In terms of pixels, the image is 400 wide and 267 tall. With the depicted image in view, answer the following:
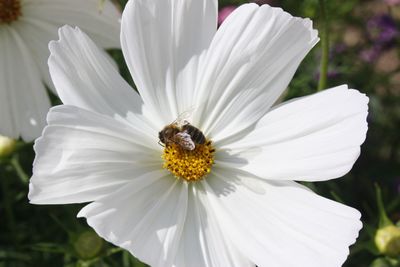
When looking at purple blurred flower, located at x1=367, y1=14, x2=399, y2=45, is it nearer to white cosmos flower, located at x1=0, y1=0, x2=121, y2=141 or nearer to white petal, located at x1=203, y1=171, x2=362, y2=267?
white cosmos flower, located at x1=0, y1=0, x2=121, y2=141

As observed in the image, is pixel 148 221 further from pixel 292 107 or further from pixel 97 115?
pixel 292 107

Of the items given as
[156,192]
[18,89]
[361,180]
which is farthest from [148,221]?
[361,180]

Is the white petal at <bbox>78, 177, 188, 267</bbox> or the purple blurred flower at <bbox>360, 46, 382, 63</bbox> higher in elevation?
the purple blurred flower at <bbox>360, 46, 382, 63</bbox>

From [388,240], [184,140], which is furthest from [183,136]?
[388,240]

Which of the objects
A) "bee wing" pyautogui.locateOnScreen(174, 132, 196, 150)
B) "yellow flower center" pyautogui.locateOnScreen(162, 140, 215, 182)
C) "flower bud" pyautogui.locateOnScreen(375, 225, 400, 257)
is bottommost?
"flower bud" pyautogui.locateOnScreen(375, 225, 400, 257)

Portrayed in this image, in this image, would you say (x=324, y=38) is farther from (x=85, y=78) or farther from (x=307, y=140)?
(x=85, y=78)

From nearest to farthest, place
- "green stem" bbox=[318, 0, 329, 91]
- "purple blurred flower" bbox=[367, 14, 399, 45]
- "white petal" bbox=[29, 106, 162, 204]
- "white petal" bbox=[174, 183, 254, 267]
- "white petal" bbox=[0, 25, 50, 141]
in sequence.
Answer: "white petal" bbox=[29, 106, 162, 204]
"white petal" bbox=[174, 183, 254, 267]
"green stem" bbox=[318, 0, 329, 91]
"white petal" bbox=[0, 25, 50, 141]
"purple blurred flower" bbox=[367, 14, 399, 45]

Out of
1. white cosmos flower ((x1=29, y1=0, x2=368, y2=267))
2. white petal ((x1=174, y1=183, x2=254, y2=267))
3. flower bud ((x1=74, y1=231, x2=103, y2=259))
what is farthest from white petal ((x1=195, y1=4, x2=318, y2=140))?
flower bud ((x1=74, y1=231, x2=103, y2=259))
